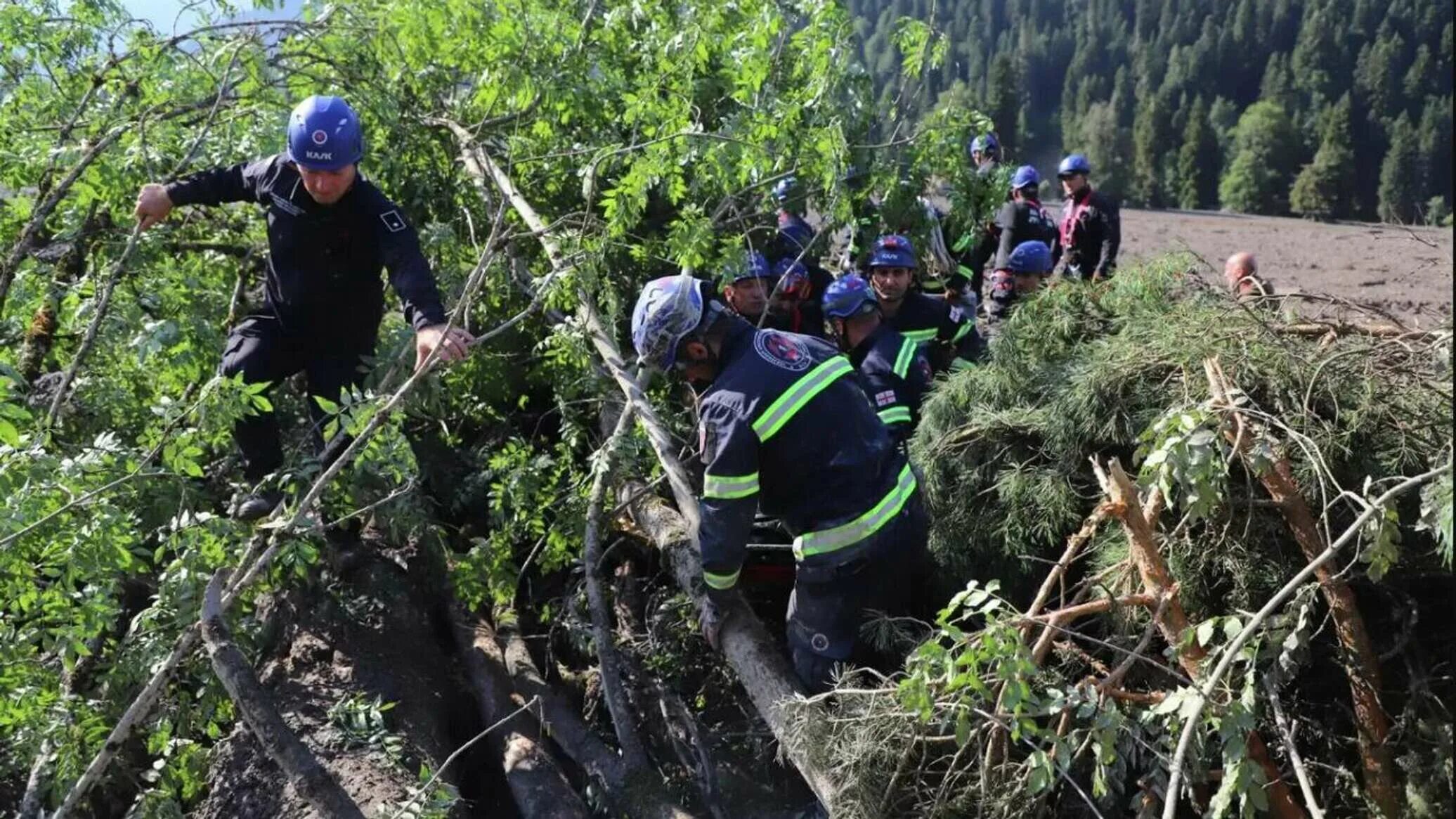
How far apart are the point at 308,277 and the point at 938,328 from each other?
2.84 m

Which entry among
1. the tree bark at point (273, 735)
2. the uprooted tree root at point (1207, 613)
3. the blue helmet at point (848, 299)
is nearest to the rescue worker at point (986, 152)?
the blue helmet at point (848, 299)

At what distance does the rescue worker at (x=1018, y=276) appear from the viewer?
18.7 feet

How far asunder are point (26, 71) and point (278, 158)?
1.58 meters

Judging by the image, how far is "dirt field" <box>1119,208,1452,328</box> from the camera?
10.7 meters

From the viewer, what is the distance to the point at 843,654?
11.2ft

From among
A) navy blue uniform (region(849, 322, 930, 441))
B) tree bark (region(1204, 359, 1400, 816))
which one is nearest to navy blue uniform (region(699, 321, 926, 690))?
navy blue uniform (region(849, 322, 930, 441))

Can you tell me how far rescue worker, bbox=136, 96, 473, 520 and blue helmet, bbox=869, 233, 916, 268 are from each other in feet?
7.33

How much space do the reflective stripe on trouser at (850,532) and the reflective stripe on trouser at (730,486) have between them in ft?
1.00

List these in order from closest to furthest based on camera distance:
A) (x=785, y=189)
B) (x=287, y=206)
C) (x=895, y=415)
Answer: (x=287, y=206) → (x=895, y=415) → (x=785, y=189)

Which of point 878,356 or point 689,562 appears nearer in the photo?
point 689,562

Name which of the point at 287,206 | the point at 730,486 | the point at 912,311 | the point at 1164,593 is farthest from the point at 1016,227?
the point at 287,206

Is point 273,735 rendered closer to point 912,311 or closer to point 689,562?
point 689,562

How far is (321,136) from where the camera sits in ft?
12.1

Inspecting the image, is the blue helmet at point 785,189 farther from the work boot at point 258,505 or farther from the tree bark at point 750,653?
the work boot at point 258,505
